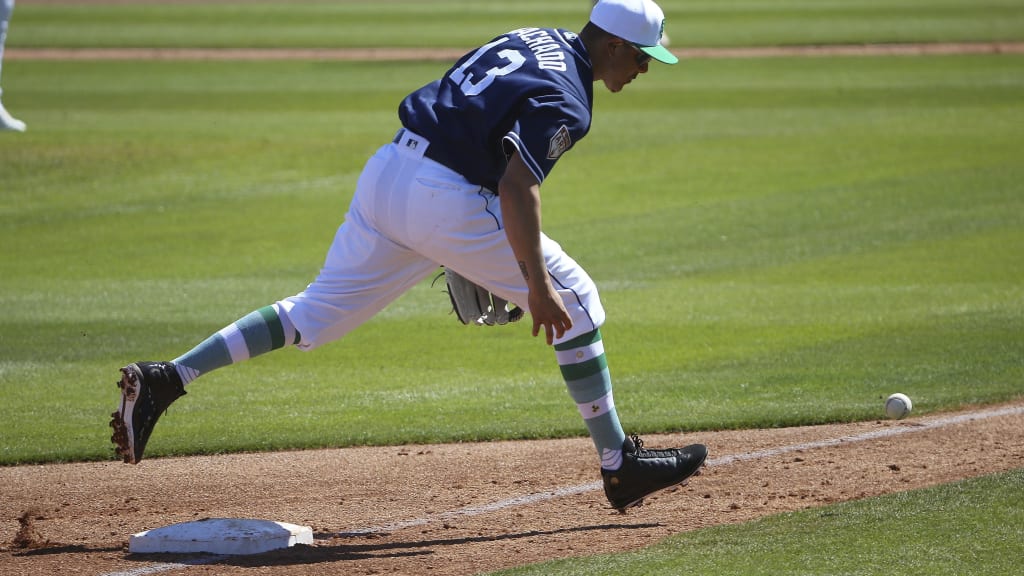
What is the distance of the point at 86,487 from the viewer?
6.14 m

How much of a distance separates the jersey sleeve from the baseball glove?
820mm

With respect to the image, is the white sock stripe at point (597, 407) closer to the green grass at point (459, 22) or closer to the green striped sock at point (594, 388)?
the green striped sock at point (594, 388)

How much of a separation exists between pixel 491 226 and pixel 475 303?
0.62 meters

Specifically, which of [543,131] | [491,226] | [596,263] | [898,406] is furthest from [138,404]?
[596,263]

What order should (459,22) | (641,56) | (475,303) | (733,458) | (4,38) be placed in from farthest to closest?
(459,22) → (4,38) → (733,458) → (475,303) → (641,56)

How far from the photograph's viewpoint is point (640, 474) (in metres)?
5.13

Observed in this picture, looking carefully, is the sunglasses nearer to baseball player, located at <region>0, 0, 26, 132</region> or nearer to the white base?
the white base

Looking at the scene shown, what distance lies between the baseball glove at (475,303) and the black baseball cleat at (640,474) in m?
0.77

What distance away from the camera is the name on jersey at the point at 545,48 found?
4.99 meters

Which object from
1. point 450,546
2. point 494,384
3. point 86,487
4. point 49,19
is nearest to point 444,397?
point 494,384

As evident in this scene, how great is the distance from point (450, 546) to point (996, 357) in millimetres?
4507

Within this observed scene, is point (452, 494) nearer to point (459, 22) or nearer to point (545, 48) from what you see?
point (545, 48)

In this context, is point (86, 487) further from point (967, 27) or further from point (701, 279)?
point (967, 27)

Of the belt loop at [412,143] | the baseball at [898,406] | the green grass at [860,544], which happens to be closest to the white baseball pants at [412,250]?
the belt loop at [412,143]
